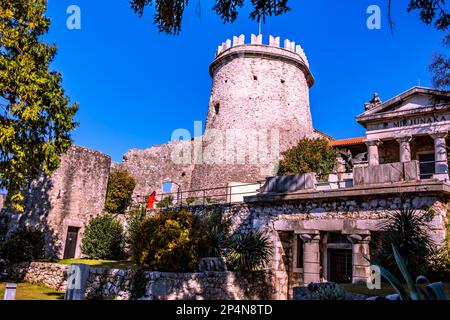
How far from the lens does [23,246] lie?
1589cm

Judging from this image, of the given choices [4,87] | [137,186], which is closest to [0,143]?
[4,87]

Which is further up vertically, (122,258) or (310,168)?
(310,168)

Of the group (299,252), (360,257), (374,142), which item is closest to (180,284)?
(299,252)

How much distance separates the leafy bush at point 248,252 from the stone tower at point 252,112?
12937mm

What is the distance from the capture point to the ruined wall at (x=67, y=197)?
1773 centimetres

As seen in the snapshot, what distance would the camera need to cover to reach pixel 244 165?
86.6 feet

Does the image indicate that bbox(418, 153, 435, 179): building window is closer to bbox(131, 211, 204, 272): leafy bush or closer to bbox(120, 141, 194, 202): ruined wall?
bbox(131, 211, 204, 272): leafy bush

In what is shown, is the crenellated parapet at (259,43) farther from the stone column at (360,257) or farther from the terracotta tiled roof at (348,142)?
the stone column at (360,257)

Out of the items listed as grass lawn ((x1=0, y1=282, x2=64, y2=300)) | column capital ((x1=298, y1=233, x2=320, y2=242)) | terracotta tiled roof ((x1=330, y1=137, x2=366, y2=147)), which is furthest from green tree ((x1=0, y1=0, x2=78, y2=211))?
terracotta tiled roof ((x1=330, y1=137, x2=366, y2=147))

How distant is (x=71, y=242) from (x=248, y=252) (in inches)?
446

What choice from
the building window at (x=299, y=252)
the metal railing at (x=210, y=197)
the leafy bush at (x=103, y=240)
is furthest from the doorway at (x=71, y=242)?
the building window at (x=299, y=252)

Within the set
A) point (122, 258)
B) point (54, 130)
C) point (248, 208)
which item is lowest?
point (122, 258)
